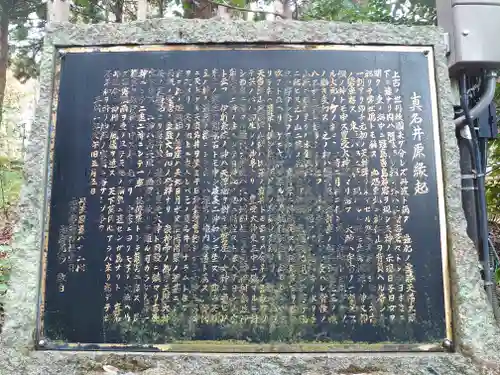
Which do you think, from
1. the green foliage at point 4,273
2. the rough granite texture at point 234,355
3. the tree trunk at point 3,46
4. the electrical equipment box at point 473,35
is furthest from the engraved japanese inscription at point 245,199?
the tree trunk at point 3,46

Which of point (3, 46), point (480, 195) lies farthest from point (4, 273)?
point (3, 46)

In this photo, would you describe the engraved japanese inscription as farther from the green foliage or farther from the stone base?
the green foliage

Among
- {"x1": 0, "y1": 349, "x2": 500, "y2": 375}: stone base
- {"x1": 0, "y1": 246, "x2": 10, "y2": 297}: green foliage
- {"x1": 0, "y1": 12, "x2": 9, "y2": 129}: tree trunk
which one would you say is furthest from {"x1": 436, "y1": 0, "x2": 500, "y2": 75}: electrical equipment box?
{"x1": 0, "y1": 12, "x2": 9, "y2": 129}: tree trunk

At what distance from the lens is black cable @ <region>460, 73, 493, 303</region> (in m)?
2.79

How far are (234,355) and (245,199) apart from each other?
0.86 m

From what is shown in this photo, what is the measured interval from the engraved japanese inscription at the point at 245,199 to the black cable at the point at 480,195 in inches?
13.3

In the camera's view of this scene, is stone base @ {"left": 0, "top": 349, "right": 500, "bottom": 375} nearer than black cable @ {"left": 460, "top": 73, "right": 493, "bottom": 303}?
Yes

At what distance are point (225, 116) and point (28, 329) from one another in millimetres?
1637

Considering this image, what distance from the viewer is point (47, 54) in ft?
9.33

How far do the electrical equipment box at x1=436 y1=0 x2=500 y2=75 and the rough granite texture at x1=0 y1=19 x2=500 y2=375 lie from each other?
0.58 feet

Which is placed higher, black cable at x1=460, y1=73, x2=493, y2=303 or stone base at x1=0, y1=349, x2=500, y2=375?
black cable at x1=460, y1=73, x2=493, y2=303

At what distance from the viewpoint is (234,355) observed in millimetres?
2381

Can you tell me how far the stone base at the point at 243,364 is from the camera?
2.33 m

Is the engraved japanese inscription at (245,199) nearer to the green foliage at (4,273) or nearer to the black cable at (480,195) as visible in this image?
the black cable at (480,195)
